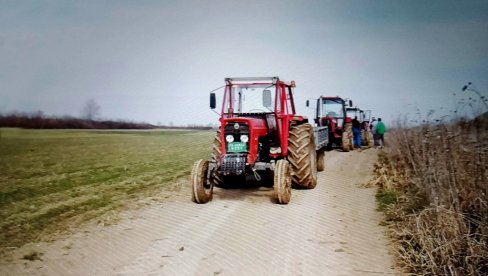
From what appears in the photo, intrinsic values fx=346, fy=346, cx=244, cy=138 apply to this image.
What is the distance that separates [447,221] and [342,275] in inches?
57.3

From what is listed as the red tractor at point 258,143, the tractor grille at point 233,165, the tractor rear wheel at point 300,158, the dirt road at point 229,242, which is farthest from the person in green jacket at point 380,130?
the tractor grille at point 233,165

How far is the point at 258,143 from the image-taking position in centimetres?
735

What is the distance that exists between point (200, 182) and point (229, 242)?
2042 mm

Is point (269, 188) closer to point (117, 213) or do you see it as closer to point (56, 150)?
point (117, 213)

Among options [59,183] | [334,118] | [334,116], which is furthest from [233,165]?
[334,116]

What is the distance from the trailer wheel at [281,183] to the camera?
6.37m

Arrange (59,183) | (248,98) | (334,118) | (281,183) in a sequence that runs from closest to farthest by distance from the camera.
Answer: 1. (281,183)
2. (248,98)
3. (59,183)
4. (334,118)

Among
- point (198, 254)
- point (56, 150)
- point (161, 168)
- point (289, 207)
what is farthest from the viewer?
point (56, 150)

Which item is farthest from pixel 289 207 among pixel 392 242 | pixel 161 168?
pixel 161 168

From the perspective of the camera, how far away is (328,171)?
10484mm

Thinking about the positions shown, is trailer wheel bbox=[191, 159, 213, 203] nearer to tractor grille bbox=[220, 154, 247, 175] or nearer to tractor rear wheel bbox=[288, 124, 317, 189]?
tractor grille bbox=[220, 154, 247, 175]

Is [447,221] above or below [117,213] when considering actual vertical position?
above

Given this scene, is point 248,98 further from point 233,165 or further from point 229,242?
point 229,242

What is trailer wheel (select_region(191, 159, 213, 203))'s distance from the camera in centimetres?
664
